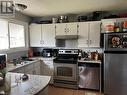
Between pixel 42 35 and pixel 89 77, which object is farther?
pixel 42 35

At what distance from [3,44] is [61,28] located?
179 cm

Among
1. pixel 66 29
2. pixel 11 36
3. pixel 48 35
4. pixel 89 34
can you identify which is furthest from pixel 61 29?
pixel 11 36

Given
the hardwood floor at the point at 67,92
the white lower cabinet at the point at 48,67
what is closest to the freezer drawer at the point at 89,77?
the hardwood floor at the point at 67,92

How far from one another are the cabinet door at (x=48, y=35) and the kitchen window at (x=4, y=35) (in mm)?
1203

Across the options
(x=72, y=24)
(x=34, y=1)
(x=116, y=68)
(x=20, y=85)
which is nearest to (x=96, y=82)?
(x=116, y=68)

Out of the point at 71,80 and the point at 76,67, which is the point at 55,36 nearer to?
the point at 76,67

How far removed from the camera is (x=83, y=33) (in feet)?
12.3

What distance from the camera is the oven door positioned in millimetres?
3578

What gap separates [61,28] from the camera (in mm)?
3957

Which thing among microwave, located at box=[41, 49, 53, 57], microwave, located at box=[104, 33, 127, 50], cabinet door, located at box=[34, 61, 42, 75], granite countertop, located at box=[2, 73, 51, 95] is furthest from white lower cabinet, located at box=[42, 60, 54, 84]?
granite countertop, located at box=[2, 73, 51, 95]

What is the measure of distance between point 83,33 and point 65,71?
1.29 meters

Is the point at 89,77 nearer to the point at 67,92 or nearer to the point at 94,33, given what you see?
the point at 67,92

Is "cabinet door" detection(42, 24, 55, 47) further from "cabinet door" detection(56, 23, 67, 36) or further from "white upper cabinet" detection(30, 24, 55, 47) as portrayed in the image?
"cabinet door" detection(56, 23, 67, 36)

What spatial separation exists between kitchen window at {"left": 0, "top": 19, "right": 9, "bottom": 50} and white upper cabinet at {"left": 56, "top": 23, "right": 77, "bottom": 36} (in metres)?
1.55
